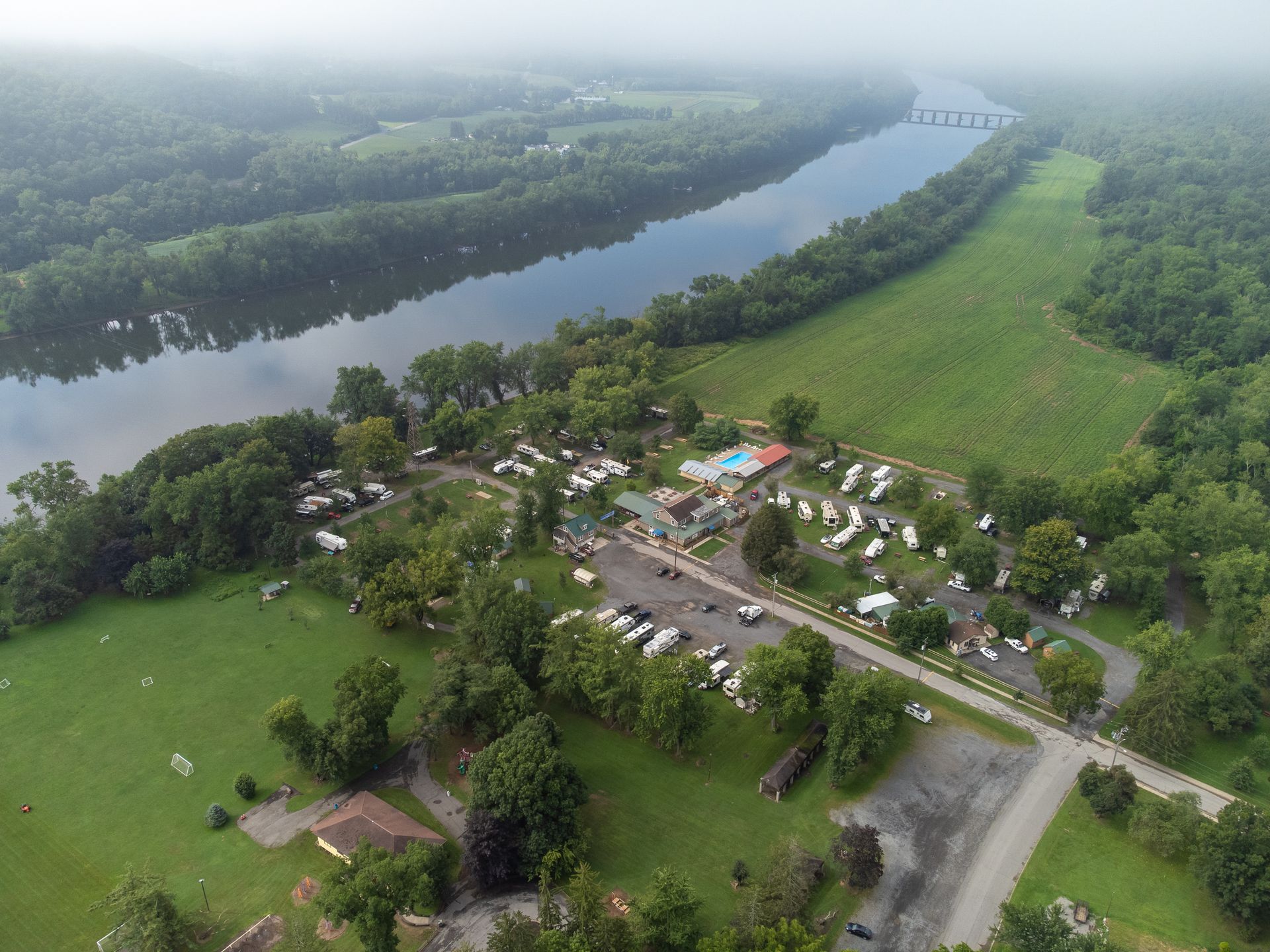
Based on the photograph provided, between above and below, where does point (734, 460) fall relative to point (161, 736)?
above

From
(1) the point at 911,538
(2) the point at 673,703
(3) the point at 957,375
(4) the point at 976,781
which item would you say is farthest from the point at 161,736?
(3) the point at 957,375

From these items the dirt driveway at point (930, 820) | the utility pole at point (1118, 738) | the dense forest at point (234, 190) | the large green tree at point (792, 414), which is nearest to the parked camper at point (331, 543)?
the dirt driveway at point (930, 820)

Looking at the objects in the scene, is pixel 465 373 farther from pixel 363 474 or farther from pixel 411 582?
pixel 411 582

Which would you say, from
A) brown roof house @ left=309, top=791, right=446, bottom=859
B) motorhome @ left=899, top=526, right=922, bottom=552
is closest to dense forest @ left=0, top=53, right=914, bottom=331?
brown roof house @ left=309, top=791, right=446, bottom=859

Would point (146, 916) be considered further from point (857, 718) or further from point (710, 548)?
point (710, 548)

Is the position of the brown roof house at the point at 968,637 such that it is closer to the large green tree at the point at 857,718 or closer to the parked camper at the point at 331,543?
the large green tree at the point at 857,718
